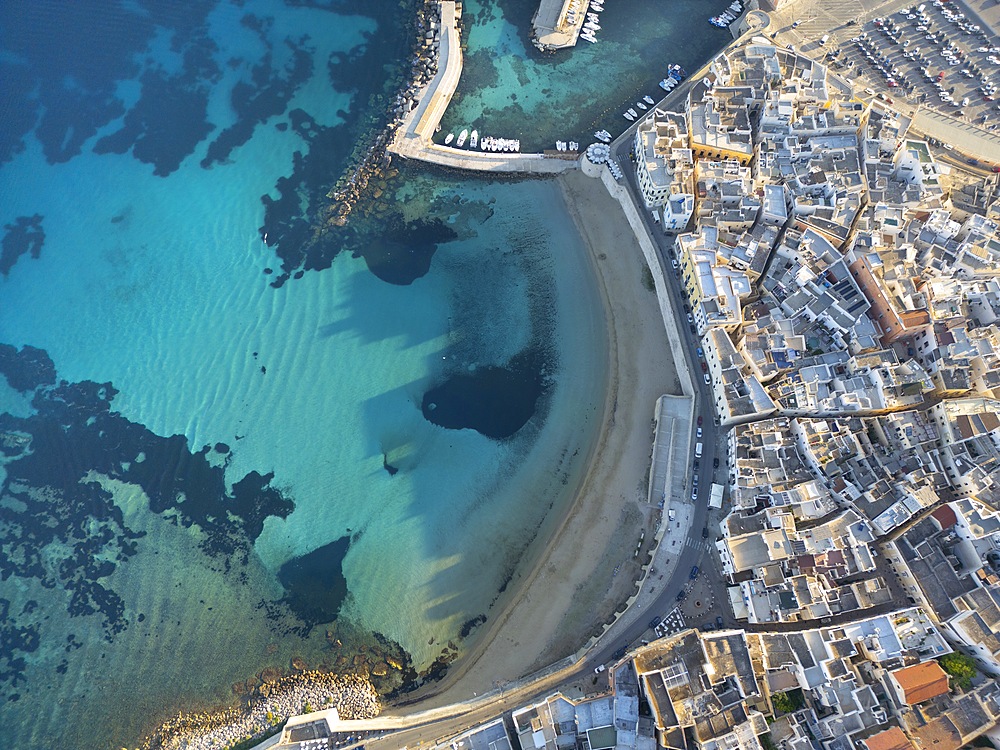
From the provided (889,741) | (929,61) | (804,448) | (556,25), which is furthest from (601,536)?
(929,61)

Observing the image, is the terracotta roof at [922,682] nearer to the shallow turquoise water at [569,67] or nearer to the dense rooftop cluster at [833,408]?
the dense rooftop cluster at [833,408]

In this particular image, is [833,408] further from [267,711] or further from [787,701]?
[267,711]

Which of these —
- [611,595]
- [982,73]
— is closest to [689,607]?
[611,595]

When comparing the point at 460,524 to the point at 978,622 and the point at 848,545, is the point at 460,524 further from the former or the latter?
the point at 978,622

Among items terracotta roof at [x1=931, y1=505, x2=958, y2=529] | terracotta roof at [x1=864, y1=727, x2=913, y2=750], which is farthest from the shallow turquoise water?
terracotta roof at [x1=864, y1=727, x2=913, y2=750]

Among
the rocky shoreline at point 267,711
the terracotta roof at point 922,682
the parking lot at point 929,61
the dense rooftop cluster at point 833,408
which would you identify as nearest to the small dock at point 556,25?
the dense rooftop cluster at point 833,408

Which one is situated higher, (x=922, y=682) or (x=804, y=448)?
(x=804, y=448)
